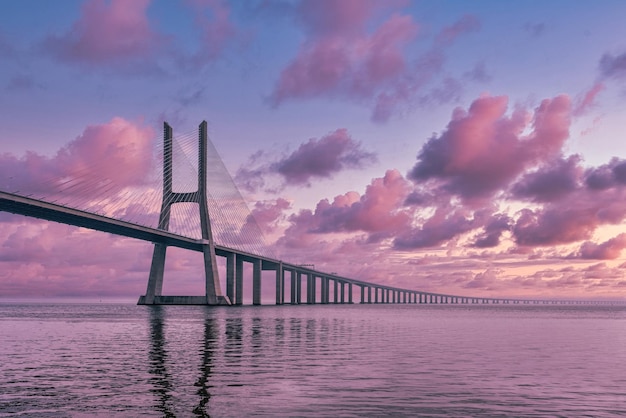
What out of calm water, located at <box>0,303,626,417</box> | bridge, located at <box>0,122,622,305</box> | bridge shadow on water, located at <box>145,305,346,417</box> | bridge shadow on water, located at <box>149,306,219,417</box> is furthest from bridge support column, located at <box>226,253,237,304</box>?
bridge shadow on water, located at <box>149,306,219,417</box>

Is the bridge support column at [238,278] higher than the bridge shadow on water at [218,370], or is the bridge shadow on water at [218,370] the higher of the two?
the bridge support column at [238,278]

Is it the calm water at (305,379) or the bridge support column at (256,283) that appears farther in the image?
the bridge support column at (256,283)

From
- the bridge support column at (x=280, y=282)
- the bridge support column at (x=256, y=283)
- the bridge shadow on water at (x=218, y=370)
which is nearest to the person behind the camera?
the bridge shadow on water at (x=218, y=370)

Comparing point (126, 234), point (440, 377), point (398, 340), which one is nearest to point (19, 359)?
point (440, 377)

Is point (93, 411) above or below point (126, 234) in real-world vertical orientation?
below

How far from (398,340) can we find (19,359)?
85.4ft

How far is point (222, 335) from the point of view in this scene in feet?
173

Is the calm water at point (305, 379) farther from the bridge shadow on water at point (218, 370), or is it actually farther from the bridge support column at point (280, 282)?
the bridge support column at point (280, 282)

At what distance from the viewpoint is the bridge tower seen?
126938mm

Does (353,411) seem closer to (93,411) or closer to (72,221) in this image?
(93,411)

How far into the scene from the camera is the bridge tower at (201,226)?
126938mm

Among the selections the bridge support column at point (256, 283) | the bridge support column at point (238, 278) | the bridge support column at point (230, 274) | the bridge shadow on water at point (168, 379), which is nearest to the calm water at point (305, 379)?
the bridge shadow on water at point (168, 379)

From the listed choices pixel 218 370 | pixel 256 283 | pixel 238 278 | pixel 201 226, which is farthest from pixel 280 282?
pixel 218 370

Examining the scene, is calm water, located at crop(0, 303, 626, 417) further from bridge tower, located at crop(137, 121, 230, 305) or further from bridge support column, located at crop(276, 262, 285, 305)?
bridge support column, located at crop(276, 262, 285, 305)
